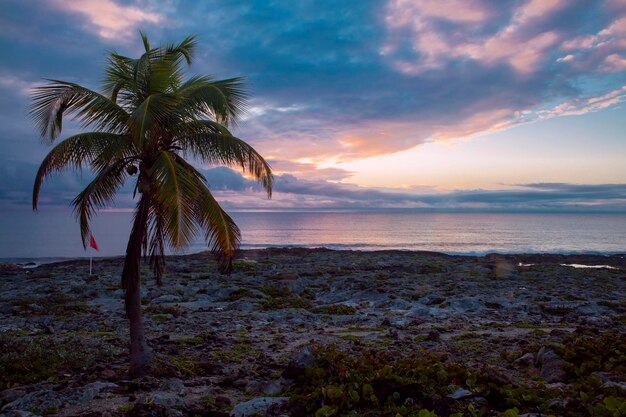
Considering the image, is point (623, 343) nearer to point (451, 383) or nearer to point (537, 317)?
point (451, 383)

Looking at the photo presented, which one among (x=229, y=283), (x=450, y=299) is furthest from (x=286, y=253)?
(x=450, y=299)

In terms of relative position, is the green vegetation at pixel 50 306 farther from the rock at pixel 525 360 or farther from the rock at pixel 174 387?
the rock at pixel 525 360

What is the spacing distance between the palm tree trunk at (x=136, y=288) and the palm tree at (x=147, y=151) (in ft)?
0.07

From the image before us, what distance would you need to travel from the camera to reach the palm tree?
9.19 meters

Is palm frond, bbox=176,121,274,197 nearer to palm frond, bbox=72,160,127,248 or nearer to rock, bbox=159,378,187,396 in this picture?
palm frond, bbox=72,160,127,248

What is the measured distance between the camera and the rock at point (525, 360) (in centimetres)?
1051

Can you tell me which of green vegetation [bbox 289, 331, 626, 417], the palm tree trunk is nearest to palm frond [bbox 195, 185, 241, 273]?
the palm tree trunk

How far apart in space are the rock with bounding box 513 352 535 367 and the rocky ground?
0.10 ft

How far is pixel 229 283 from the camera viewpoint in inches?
1143

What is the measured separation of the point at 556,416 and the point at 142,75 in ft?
33.2

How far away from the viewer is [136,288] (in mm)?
10109

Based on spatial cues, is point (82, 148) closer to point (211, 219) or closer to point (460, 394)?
point (211, 219)

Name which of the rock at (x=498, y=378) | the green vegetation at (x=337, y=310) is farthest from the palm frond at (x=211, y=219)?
the green vegetation at (x=337, y=310)

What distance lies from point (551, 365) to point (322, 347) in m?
5.11
